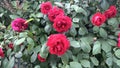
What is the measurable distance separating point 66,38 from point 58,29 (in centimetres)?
8

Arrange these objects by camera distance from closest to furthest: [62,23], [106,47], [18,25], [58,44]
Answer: [58,44] → [62,23] → [106,47] → [18,25]

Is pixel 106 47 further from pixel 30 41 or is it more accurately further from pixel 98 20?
pixel 30 41

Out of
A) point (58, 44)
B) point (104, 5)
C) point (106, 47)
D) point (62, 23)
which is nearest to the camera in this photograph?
point (58, 44)

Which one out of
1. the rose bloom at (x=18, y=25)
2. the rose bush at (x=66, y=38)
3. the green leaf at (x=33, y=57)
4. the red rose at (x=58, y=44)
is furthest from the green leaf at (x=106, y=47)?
the rose bloom at (x=18, y=25)

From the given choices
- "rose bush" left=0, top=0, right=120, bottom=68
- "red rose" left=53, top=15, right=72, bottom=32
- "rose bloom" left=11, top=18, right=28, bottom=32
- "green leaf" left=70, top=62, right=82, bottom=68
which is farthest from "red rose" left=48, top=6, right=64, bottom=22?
"green leaf" left=70, top=62, right=82, bottom=68

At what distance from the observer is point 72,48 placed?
192cm

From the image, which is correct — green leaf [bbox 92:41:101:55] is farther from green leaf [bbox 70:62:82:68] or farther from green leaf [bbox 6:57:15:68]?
green leaf [bbox 6:57:15:68]

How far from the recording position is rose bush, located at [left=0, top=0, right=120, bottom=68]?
1.82 m

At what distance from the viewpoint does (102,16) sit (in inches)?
76.0

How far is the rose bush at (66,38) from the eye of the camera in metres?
1.82

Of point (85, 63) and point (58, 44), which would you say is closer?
point (58, 44)

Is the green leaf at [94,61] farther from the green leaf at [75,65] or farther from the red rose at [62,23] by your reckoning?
the red rose at [62,23]

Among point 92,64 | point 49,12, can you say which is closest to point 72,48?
point 92,64

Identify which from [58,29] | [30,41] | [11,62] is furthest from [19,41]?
[58,29]
